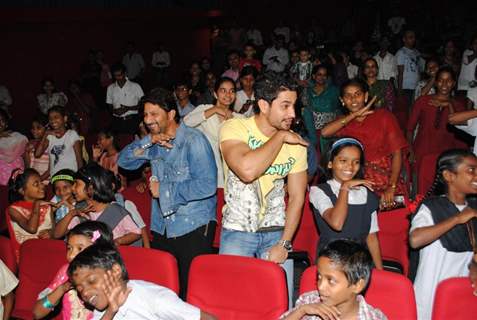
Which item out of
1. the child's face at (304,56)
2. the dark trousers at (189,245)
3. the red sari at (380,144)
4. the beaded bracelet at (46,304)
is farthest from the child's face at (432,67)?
the beaded bracelet at (46,304)

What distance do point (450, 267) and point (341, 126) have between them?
1497 mm

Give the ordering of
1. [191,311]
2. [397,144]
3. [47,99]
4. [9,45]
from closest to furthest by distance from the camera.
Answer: [191,311] < [397,144] < [47,99] < [9,45]

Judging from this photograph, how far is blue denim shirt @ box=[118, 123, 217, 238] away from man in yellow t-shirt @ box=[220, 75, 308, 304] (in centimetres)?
23

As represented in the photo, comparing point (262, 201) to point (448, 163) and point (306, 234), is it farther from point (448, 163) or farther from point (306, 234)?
point (306, 234)

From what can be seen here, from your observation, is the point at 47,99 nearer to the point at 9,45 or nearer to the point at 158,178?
the point at 9,45

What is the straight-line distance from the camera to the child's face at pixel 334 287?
2.50 m

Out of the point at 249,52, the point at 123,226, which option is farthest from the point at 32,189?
the point at 249,52

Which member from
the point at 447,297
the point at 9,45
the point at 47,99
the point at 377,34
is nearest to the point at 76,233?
the point at 447,297

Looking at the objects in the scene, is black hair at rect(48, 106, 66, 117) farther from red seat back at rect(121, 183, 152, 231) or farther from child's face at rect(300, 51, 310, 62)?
child's face at rect(300, 51, 310, 62)

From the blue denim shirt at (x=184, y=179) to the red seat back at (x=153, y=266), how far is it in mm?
281

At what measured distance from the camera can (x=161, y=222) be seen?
3693 millimetres

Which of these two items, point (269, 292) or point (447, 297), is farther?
point (269, 292)

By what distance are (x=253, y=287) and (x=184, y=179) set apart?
777 mm

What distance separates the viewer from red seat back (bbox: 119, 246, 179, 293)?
327 centimetres
